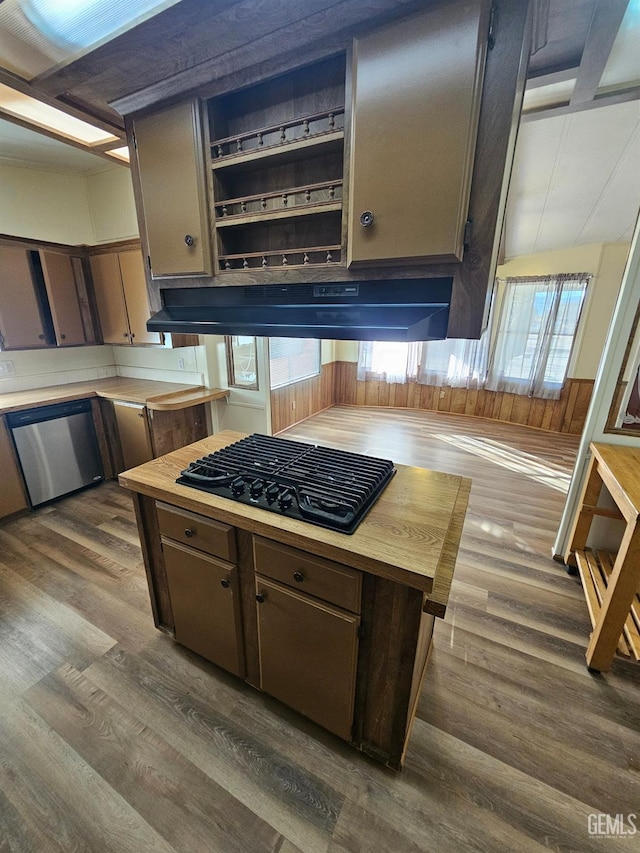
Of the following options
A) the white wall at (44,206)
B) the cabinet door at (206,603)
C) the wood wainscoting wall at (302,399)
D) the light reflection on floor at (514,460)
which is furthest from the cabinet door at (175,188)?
the light reflection on floor at (514,460)

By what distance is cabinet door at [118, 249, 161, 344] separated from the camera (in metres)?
2.99

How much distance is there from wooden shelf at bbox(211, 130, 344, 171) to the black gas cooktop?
114cm

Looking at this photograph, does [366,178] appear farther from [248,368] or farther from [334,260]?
[248,368]

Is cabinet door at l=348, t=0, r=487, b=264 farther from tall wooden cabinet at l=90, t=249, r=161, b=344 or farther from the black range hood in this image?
tall wooden cabinet at l=90, t=249, r=161, b=344

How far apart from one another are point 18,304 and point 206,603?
301 cm

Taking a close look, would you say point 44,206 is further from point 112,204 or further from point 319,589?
point 319,589

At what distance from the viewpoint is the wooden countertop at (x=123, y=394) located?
9.25 feet

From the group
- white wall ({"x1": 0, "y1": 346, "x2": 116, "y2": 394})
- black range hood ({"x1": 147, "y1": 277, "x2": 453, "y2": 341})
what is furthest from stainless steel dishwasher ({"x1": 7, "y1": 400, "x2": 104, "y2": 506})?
black range hood ({"x1": 147, "y1": 277, "x2": 453, "y2": 341})

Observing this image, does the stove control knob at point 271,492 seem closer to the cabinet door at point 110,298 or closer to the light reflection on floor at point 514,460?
the cabinet door at point 110,298

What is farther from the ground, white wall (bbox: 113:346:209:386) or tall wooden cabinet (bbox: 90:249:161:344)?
tall wooden cabinet (bbox: 90:249:161:344)

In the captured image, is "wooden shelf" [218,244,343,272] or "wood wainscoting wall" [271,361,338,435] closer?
"wooden shelf" [218,244,343,272]

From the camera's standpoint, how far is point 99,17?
37.5 inches

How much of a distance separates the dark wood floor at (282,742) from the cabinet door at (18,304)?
190 cm

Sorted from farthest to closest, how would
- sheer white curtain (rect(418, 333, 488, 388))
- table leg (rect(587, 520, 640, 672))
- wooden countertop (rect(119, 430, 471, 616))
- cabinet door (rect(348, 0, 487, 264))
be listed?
sheer white curtain (rect(418, 333, 488, 388))
table leg (rect(587, 520, 640, 672))
wooden countertop (rect(119, 430, 471, 616))
cabinet door (rect(348, 0, 487, 264))
